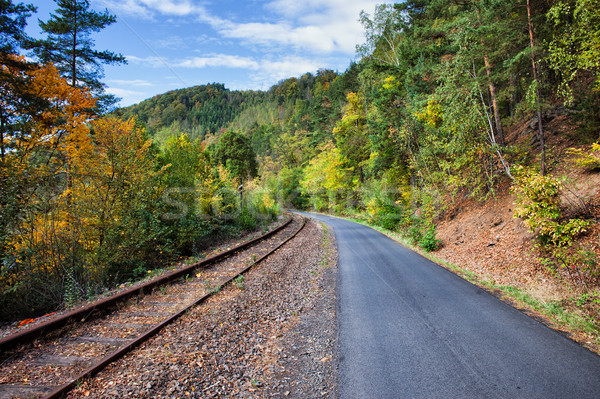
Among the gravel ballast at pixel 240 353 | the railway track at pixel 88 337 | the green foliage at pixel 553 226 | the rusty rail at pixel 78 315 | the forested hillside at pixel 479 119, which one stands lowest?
the gravel ballast at pixel 240 353

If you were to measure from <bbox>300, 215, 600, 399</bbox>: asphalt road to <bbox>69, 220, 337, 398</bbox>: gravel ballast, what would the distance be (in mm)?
428

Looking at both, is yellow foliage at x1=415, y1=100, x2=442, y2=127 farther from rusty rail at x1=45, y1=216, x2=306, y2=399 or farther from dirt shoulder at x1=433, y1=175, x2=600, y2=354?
rusty rail at x1=45, y1=216, x2=306, y2=399

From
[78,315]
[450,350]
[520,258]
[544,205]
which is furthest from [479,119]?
[78,315]

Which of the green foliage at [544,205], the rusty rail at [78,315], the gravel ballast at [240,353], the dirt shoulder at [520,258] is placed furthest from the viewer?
the green foliage at [544,205]

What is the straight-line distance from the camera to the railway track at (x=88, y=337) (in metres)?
3.23

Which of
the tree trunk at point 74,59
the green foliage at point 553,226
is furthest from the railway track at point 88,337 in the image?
the tree trunk at point 74,59

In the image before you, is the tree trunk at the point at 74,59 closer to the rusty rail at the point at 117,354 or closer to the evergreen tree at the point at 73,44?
the evergreen tree at the point at 73,44

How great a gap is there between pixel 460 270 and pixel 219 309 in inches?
281

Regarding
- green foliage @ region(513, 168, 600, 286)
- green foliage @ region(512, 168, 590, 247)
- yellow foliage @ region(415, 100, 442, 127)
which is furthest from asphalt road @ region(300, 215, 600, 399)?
yellow foliage @ region(415, 100, 442, 127)

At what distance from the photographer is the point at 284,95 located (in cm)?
9162

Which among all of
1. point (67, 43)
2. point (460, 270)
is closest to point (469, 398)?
point (460, 270)

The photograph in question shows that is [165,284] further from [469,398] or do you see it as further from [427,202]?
[427,202]

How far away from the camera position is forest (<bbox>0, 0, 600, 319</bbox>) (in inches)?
234

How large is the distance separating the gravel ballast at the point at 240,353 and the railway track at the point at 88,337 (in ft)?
0.71
